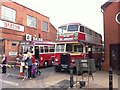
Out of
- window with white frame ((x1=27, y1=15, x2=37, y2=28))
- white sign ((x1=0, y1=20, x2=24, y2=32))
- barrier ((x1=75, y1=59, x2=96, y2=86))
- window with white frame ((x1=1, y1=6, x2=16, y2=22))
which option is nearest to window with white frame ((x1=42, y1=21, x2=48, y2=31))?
window with white frame ((x1=27, y1=15, x2=37, y2=28))

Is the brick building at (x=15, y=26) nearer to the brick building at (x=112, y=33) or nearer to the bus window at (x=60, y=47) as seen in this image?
the bus window at (x=60, y=47)

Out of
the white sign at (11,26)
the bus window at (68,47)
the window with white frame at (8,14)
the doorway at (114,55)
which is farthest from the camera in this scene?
the window with white frame at (8,14)

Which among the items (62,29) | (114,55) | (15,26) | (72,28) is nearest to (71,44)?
(72,28)

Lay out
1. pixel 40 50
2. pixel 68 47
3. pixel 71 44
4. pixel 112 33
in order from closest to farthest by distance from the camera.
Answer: pixel 71 44 → pixel 68 47 → pixel 112 33 → pixel 40 50

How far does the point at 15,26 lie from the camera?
2302 cm

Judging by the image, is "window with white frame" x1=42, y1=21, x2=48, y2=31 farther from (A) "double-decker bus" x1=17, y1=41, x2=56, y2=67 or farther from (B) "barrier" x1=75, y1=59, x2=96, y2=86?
(B) "barrier" x1=75, y1=59, x2=96, y2=86

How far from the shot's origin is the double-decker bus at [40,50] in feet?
59.9

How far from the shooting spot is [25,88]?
32.6 feet

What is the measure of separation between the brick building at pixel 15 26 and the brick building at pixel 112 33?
945cm

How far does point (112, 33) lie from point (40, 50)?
7109 millimetres

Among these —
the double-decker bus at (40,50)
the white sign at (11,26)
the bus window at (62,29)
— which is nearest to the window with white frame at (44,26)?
the white sign at (11,26)

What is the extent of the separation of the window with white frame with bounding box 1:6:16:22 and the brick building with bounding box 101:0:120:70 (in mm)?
11129

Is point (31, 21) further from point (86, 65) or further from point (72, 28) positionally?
point (86, 65)

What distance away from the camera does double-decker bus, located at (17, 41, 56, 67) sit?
59.9 ft
